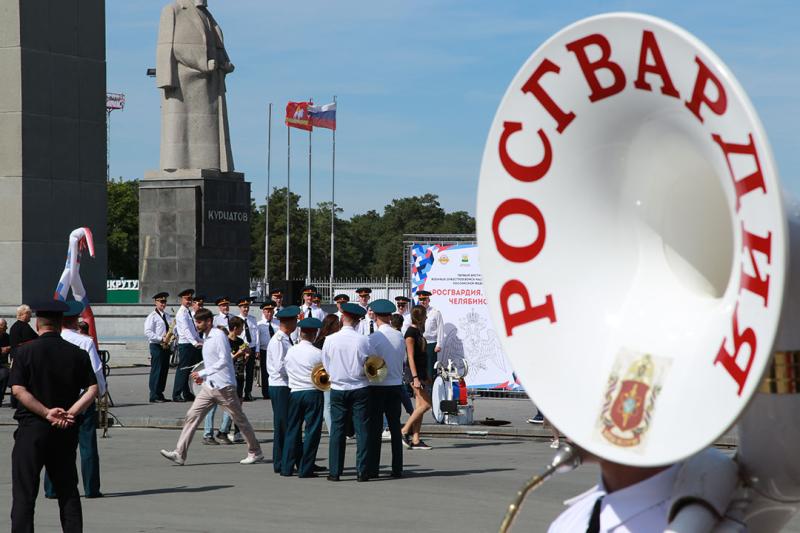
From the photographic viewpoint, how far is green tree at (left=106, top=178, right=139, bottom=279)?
94750 mm

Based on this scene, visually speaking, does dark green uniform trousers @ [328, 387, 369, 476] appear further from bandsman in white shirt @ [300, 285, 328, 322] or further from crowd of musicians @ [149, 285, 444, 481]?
bandsman in white shirt @ [300, 285, 328, 322]

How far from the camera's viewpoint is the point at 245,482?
13.3m

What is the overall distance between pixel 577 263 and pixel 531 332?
7.6 inches

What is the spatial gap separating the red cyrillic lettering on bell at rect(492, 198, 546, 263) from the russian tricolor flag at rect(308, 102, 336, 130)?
66173mm

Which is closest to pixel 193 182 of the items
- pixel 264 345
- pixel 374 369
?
pixel 264 345

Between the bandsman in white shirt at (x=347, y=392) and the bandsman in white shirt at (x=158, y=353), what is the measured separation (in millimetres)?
10310

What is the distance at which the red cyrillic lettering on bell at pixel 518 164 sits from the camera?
3104mm

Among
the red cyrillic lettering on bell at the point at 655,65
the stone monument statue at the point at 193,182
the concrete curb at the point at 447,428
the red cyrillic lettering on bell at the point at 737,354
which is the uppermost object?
the stone monument statue at the point at 193,182

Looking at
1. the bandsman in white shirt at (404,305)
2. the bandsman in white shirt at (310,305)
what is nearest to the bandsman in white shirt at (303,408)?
the bandsman in white shirt at (404,305)

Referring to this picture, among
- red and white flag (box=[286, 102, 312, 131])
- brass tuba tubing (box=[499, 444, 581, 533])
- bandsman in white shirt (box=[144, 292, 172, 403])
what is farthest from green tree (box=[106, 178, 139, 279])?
brass tuba tubing (box=[499, 444, 581, 533])

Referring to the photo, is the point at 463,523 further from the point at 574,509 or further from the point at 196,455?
the point at 574,509

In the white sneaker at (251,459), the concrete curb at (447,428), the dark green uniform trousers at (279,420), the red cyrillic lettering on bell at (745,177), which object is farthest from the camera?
the concrete curb at (447,428)

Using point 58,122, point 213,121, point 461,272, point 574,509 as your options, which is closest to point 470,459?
point 461,272

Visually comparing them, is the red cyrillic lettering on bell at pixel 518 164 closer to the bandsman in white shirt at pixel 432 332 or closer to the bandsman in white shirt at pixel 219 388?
the bandsman in white shirt at pixel 219 388
